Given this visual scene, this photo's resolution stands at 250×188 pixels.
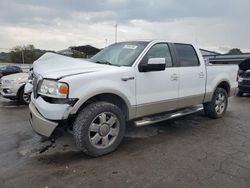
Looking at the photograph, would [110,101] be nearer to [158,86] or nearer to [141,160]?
[158,86]

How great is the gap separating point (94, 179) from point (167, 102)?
2242 millimetres

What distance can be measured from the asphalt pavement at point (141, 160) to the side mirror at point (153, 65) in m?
1.33

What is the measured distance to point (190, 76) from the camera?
17.0 ft

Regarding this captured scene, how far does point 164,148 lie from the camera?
418 cm

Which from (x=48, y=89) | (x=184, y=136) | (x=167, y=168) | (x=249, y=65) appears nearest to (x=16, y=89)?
(x=48, y=89)

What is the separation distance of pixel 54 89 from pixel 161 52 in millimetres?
2291

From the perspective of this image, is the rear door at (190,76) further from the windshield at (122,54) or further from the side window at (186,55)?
the windshield at (122,54)

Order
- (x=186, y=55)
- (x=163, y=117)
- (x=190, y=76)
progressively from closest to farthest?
1. (x=163, y=117)
2. (x=190, y=76)
3. (x=186, y=55)

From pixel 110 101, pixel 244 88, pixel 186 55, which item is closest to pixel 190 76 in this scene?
pixel 186 55

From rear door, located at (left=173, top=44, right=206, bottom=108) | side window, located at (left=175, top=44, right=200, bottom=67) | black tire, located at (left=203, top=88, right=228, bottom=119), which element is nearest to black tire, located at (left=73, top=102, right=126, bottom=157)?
rear door, located at (left=173, top=44, right=206, bottom=108)

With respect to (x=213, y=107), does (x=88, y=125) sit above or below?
above

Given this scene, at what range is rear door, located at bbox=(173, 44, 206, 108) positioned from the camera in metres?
5.04

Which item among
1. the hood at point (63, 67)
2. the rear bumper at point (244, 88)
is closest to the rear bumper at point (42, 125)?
the hood at point (63, 67)

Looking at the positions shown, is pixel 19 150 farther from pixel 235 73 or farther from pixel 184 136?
pixel 235 73
